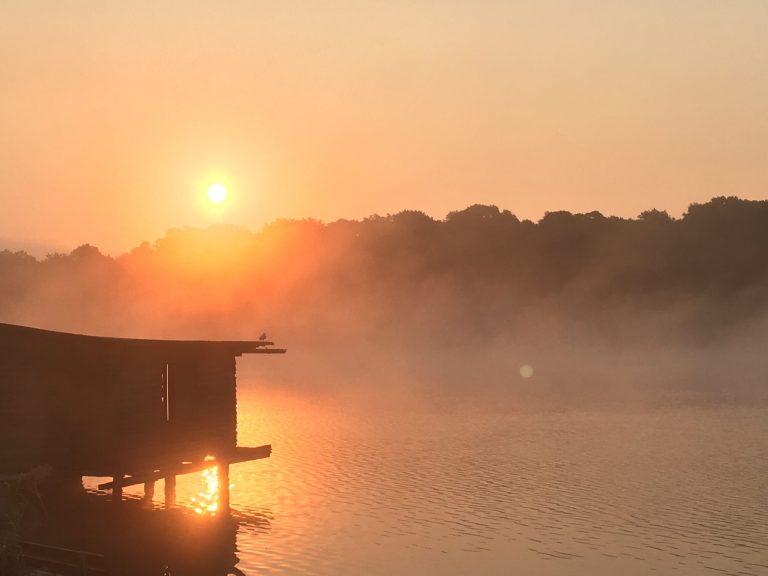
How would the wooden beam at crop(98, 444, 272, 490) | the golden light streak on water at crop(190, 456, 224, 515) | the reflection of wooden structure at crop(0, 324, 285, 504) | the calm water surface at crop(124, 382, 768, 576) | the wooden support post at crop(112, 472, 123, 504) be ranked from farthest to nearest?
the golden light streak on water at crop(190, 456, 224, 515) → the wooden beam at crop(98, 444, 272, 490) → the calm water surface at crop(124, 382, 768, 576) → the wooden support post at crop(112, 472, 123, 504) → the reflection of wooden structure at crop(0, 324, 285, 504)

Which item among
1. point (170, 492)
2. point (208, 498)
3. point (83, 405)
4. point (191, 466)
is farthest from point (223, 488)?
point (83, 405)

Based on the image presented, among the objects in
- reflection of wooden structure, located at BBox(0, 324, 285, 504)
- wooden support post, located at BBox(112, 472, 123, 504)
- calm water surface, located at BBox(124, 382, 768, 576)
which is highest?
reflection of wooden structure, located at BBox(0, 324, 285, 504)

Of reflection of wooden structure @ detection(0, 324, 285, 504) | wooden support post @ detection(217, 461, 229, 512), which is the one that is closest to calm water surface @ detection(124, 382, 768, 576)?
wooden support post @ detection(217, 461, 229, 512)

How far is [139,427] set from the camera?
36500 mm

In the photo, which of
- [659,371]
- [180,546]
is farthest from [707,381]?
[180,546]

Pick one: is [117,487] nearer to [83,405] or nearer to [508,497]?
[83,405]

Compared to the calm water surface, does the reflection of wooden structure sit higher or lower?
higher

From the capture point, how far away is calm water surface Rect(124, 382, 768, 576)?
36.7m

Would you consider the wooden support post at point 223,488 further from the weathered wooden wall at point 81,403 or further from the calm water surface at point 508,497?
the weathered wooden wall at point 81,403

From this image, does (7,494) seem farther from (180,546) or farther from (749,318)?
(749,318)

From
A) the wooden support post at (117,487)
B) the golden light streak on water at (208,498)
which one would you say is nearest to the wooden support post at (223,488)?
the golden light streak on water at (208,498)

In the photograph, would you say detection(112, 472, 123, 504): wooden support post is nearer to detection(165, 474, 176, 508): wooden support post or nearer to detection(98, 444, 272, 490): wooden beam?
detection(98, 444, 272, 490): wooden beam

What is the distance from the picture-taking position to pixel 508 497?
4875cm

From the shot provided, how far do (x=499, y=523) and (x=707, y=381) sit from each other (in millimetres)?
88426
